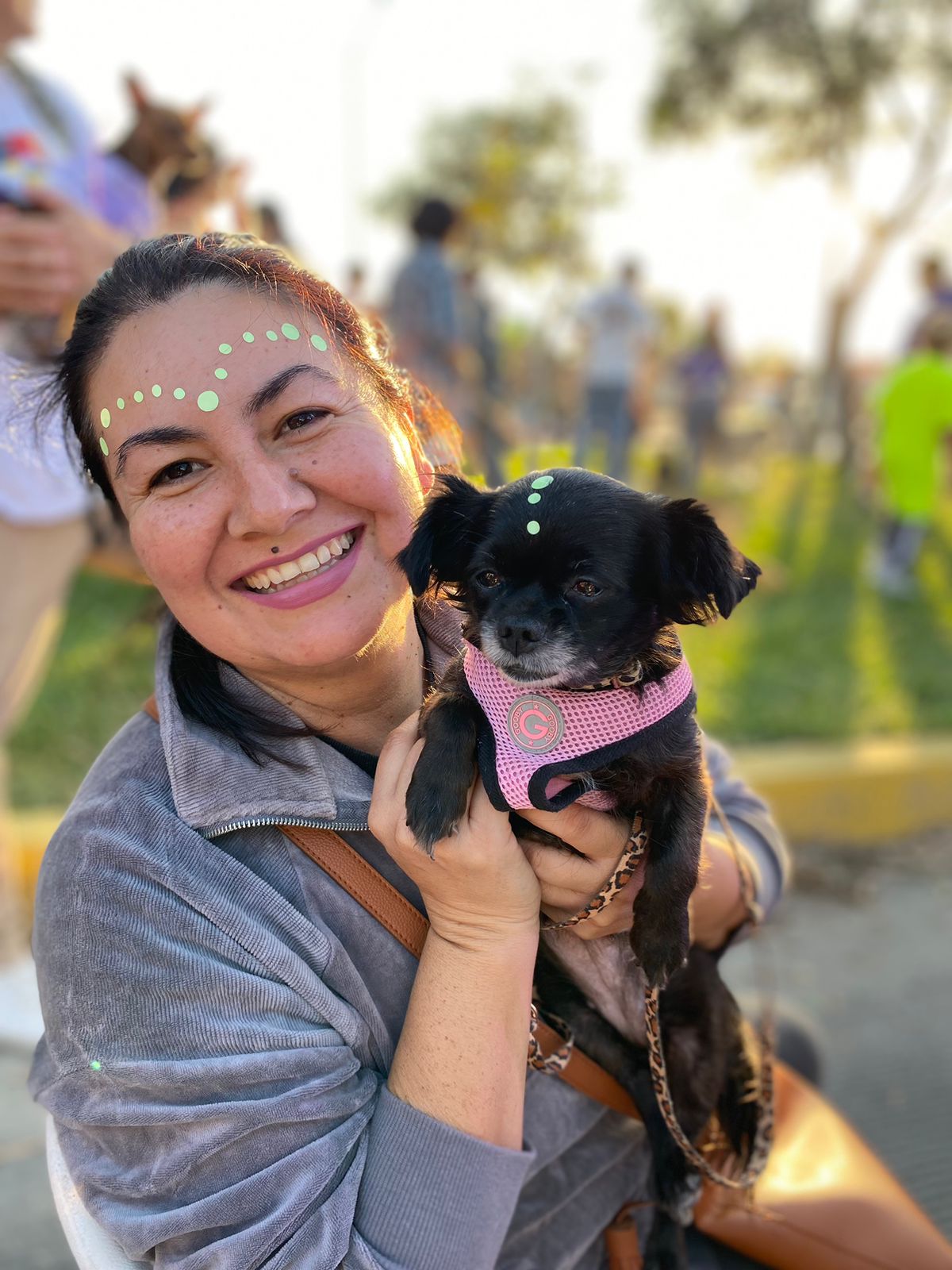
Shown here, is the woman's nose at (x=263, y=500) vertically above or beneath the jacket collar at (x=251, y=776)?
above

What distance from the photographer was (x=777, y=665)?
6.68 m

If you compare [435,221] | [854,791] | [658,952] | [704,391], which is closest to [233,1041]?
[658,952]

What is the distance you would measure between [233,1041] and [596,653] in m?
0.76

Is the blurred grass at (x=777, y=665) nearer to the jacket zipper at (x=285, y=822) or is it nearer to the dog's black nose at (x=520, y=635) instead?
the dog's black nose at (x=520, y=635)

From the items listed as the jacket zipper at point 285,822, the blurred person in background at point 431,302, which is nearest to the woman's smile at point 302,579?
the jacket zipper at point 285,822

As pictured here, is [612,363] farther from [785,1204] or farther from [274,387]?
[785,1204]

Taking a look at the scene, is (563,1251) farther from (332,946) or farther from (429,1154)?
(332,946)

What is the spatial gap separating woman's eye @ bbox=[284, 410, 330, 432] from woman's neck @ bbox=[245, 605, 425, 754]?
1.11 feet

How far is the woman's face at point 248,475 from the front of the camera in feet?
5.24

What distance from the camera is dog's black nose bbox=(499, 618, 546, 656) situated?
1605mm

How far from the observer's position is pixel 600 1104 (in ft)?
5.81

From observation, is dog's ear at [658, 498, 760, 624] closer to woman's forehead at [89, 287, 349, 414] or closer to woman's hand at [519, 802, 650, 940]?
woman's hand at [519, 802, 650, 940]

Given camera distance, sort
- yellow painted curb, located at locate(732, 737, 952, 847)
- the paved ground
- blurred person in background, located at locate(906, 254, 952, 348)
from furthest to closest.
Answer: blurred person in background, located at locate(906, 254, 952, 348)
yellow painted curb, located at locate(732, 737, 952, 847)
the paved ground

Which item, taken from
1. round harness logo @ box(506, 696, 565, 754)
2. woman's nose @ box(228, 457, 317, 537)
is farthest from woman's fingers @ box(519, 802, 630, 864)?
woman's nose @ box(228, 457, 317, 537)
